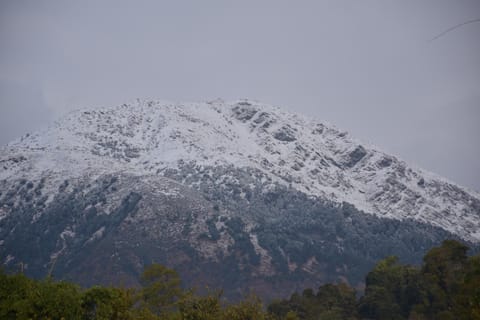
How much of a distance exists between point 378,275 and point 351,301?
1420cm

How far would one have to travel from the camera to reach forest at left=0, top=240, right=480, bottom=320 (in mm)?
45513

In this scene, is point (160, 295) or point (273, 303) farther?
point (273, 303)

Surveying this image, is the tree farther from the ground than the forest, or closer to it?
closer to it

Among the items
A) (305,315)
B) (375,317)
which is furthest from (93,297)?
(375,317)

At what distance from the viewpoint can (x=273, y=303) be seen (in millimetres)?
101812

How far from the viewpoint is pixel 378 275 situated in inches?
4520

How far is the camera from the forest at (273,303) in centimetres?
4551

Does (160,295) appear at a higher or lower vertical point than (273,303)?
higher

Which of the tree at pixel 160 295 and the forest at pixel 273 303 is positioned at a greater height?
the forest at pixel 273 303

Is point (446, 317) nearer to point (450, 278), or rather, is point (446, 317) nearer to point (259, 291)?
point (450, 278)

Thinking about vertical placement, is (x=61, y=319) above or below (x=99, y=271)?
above

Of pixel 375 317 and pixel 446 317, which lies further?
pixel 375 317

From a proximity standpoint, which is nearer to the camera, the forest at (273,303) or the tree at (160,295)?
the forest at (273,303)

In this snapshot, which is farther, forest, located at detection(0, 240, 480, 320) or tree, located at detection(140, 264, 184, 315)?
tree, located at detection(140, 264, 184, 315)
